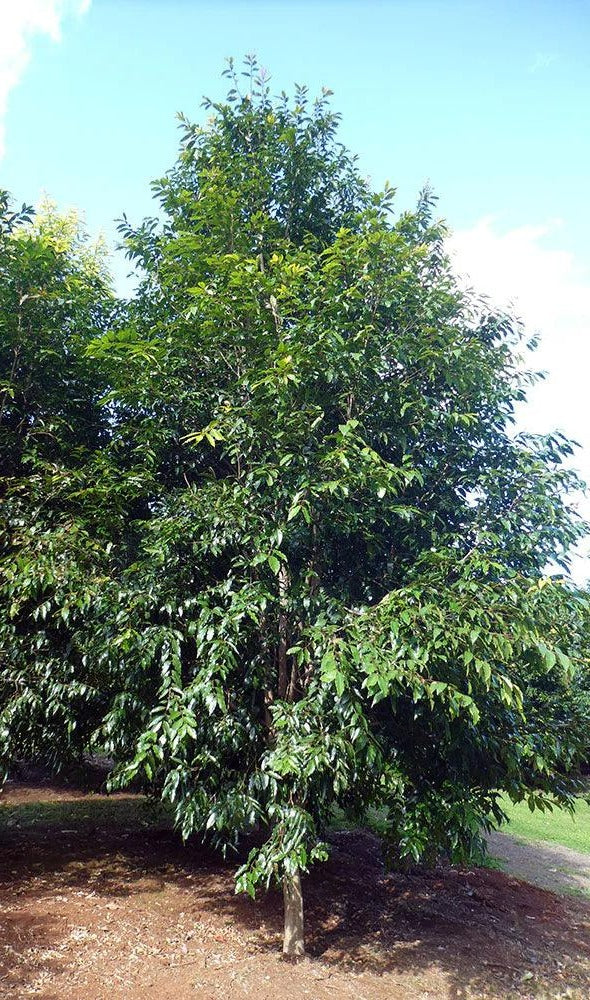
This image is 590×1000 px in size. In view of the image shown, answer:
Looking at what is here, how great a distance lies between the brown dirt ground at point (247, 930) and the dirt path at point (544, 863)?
95 cm

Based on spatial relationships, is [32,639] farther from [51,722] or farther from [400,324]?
[400,324]

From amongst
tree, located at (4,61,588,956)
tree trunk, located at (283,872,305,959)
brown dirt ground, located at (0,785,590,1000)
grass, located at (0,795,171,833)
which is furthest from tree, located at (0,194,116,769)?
grass, located at (0,795,171,833)

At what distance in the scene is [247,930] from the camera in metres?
6.17

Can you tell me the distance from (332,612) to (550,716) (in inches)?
84.3

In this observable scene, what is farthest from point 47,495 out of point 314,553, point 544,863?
point 544,863

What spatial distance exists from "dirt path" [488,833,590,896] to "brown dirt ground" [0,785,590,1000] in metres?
0.95

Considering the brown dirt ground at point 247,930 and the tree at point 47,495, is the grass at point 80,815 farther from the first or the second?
A: the tree at point 47,495

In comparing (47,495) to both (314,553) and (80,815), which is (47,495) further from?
(80,815)

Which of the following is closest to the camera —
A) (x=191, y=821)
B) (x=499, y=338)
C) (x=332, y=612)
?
(x=191, y=821)

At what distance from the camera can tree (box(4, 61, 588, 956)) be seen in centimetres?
450

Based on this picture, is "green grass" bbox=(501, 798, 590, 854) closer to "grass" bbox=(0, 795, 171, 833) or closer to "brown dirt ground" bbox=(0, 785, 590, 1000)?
"brown dirt ground" bbox=(0, 785, 590, 1000)

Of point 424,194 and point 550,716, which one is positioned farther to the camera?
point 424,194

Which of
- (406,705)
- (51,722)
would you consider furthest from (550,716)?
(51,722)

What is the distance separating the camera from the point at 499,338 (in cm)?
660
